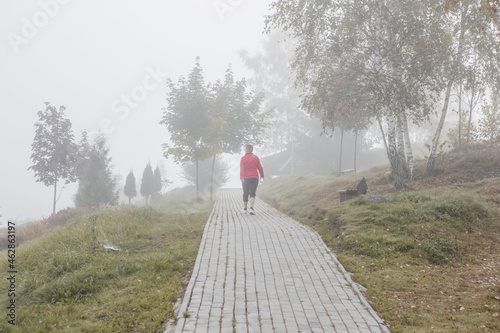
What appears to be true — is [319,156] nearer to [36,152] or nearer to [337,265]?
[36,152]

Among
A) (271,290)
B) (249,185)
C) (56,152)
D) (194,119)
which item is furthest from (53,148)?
(271,290)

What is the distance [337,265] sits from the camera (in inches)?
241

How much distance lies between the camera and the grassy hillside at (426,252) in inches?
174

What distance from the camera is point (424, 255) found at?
21.2 ft

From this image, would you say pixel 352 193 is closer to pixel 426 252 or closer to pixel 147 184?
pixel 426 252

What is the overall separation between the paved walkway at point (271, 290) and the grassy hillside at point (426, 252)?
0.42 meters

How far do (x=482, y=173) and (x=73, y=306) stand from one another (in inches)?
536

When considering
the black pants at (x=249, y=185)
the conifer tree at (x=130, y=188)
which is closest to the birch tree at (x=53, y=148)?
the conifer tree at (x=130, y=188)

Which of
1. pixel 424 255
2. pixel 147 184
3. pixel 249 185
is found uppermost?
pixel 249 185

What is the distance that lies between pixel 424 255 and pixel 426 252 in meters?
0.11

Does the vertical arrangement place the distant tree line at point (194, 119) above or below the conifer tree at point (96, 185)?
above

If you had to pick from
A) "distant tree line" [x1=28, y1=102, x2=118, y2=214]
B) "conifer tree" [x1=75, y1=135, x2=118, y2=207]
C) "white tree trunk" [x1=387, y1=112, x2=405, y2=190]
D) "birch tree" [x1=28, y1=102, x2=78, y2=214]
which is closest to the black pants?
"white tree trunk" [x1=387, y1=112, x2=405, y2=190]

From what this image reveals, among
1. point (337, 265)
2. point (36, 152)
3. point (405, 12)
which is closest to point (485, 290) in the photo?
point (337, 265)

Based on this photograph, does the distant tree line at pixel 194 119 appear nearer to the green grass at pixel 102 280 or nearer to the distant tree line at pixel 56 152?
the distant tree line at pixel 56 152
